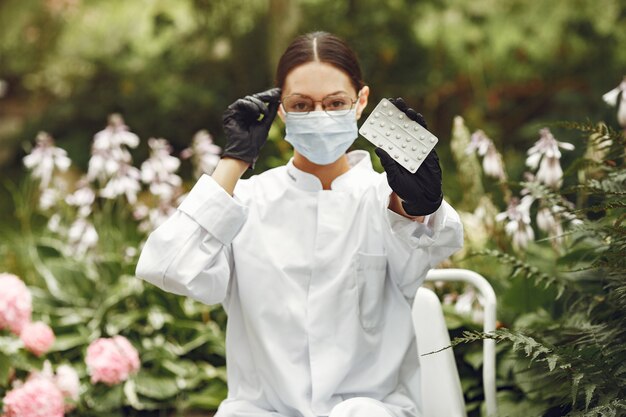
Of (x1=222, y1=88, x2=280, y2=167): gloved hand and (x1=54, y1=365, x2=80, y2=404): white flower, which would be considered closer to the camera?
(x1=222, y1=88, x2=280, y2=167): gloved hand

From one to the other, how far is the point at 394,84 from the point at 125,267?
3780 millimetres

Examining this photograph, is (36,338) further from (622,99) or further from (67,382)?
(622,99)

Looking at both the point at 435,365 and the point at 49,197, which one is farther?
the point at 49,197

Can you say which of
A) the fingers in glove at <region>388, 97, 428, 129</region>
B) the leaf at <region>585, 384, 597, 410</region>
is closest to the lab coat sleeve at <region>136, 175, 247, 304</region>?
the fingers in glove at <region>388, 97, 428, 129</region>

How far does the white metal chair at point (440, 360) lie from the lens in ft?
8.29

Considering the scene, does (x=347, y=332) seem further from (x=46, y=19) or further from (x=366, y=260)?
(x=46, y=19)

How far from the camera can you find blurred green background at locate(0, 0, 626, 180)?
7.27m

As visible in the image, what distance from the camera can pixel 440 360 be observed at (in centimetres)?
256

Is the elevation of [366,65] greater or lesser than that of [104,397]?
greater

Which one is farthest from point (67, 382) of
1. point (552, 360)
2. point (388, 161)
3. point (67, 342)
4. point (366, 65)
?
point (366, 65)

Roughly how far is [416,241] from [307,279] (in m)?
0.33

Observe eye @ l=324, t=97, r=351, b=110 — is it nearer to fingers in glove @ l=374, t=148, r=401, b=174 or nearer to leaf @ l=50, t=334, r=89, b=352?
fingers in glove @ l=374, t=148, r=401, b=174

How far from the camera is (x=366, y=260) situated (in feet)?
7.80

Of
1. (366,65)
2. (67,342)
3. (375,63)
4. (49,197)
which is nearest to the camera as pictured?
(67,342)
